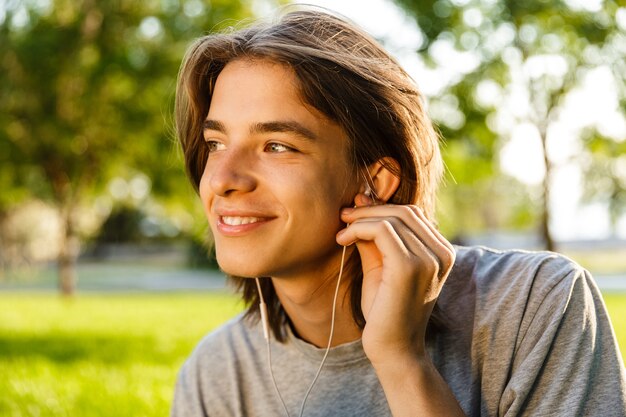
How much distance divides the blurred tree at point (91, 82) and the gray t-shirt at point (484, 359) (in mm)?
13907

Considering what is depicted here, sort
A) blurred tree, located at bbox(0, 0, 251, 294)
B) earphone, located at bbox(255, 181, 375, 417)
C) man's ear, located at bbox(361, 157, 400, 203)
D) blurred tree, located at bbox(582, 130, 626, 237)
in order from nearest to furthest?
earphone, located at bbox(255, 181, 375, 417) < man's ear, located at bbox(361, 157, 400, 203) < blurred tree, located at bbox(582, 130, 626, 237) < blurred tree, located at bbox(0, 0, 251, 294)

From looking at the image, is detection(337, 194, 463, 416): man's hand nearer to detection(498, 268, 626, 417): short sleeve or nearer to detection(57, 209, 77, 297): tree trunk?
detection(498, 268, 626, 417): short sleeve

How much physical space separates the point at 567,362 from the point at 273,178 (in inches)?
40.8

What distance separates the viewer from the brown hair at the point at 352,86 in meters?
2.59

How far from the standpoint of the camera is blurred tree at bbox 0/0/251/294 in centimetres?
1675

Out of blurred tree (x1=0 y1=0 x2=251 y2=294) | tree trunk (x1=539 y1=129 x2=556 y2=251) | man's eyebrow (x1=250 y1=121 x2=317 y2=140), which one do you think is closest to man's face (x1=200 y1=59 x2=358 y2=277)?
man's eyebrow (x1=250 y1=121 x2=317 y2=140)

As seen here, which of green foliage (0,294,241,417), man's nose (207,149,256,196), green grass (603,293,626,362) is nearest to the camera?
man's nose (207,149,256,196)

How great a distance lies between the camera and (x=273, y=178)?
249 centimetres

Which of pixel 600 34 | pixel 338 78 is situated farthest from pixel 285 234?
pixel 600 34

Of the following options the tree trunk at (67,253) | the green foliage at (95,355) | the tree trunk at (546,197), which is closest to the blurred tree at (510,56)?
the tree trunk at (546,197)

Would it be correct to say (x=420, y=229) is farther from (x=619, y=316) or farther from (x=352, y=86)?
(x=619, y=316)

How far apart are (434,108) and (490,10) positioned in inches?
61.4

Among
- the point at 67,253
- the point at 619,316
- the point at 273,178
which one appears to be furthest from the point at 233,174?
the point at 67,253

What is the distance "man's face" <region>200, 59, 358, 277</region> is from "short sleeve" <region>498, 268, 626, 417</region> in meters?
0.75
